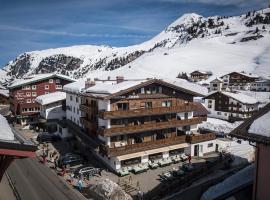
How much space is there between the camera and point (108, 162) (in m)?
39.2

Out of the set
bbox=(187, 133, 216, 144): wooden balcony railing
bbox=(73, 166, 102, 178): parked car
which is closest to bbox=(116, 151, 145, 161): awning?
bbox=(73, 166, 102, 178): parked car

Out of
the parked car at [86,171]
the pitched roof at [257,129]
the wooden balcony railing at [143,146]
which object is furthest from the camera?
Result: the wooden balcony railing at [143,146]

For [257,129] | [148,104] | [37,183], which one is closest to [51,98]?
[148,104]

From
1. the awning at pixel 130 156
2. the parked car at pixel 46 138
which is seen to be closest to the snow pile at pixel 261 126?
the awning at pixel 130 156

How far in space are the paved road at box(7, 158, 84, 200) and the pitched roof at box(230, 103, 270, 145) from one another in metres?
19.0

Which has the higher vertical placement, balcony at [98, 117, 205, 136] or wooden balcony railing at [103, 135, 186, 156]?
balcony at [98, 117, 205, 136]

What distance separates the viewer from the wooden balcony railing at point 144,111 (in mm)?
36781

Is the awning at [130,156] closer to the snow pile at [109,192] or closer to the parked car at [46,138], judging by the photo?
the snow pile at [109,192]

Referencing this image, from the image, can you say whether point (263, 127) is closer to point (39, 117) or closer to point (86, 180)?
point (86, 180)

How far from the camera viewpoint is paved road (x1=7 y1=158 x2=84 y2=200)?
2997 centimetres

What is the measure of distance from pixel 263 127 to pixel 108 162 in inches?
1023

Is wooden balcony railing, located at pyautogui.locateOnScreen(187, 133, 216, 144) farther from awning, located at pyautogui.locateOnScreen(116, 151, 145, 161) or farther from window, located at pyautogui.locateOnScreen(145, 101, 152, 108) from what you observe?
awning, located at pyautogui.locateOnScreen(116, 151, 145, 161)

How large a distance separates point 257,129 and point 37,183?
25440 mm

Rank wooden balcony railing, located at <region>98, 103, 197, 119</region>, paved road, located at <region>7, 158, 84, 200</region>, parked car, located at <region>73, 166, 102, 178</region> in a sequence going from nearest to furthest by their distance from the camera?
paved road, located at <region>7, 158, 84, 200</region>, parked car, located at <region>73, 166, 102, 178</region>, wooden balcony railing, located at <region>98, 103, 197, 119</region>
